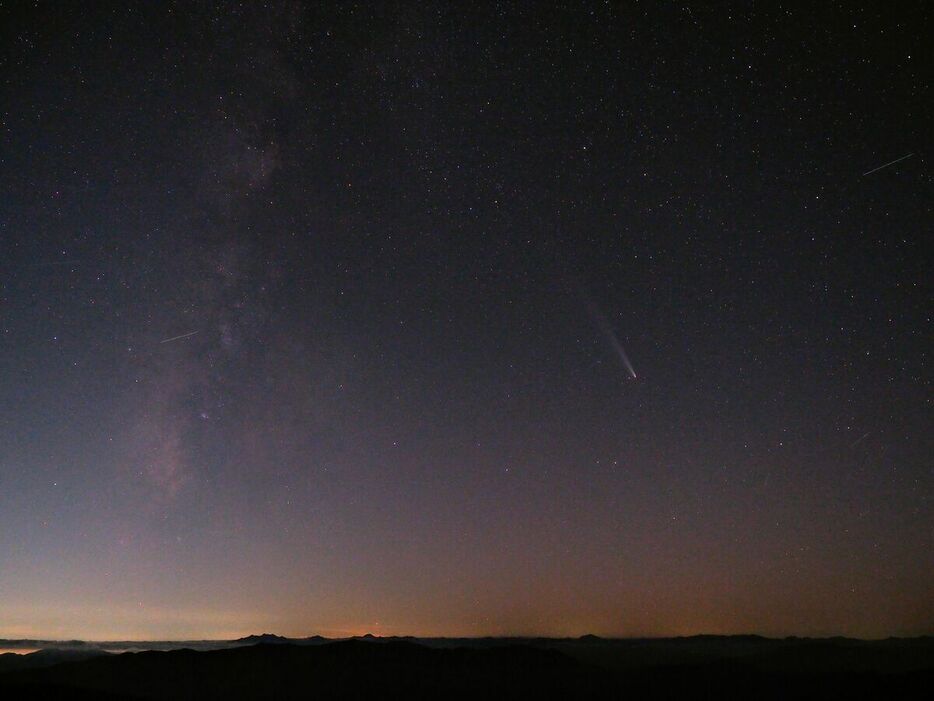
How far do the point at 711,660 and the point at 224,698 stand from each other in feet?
271

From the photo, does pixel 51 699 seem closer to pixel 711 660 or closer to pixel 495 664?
pixel 495 664

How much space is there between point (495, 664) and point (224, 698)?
147 feet

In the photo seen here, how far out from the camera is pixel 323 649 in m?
95.1

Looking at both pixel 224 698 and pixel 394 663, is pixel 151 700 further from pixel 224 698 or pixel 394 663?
pixel 394 663

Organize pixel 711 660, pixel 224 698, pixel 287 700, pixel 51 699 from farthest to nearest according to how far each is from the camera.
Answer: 1. pixel 711 660
2. pixel 287 700
3. pixel 224 698
4. pixel 51 699

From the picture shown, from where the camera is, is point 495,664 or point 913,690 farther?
point 495,664

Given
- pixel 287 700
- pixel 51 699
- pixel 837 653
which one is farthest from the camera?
pixel 837 653

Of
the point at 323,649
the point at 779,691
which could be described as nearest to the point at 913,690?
the point at 779,691

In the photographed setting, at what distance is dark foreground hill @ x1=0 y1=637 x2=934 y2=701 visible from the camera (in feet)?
250

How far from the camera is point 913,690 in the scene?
92.1 m

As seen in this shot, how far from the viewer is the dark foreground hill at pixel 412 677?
76312mm

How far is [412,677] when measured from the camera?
316 feet

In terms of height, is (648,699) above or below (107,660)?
below

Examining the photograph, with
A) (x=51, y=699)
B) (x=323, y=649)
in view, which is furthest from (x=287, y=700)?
(x=51, y=699)
